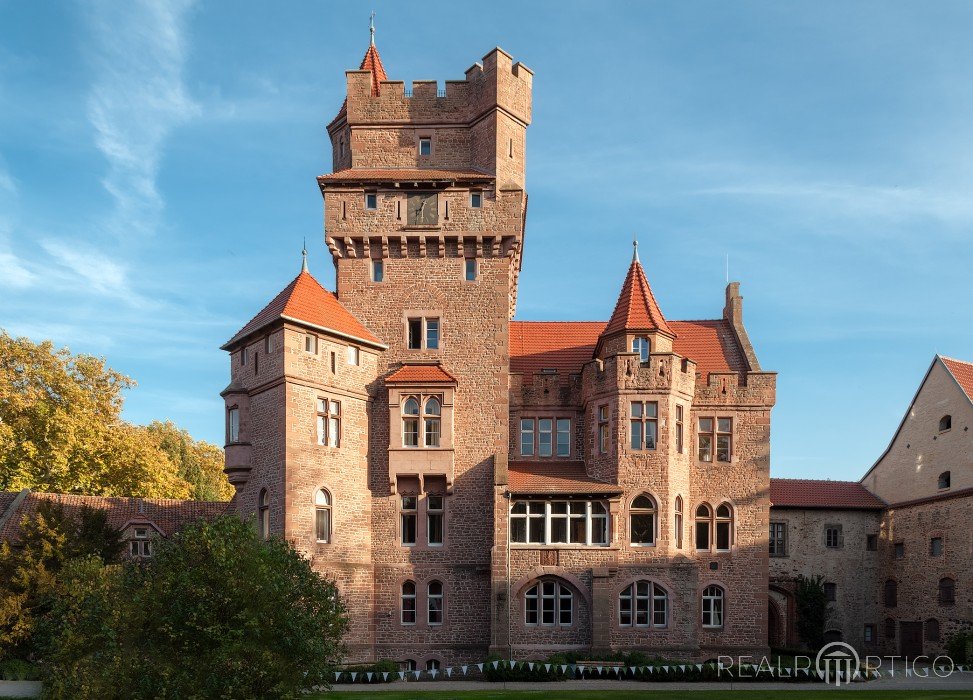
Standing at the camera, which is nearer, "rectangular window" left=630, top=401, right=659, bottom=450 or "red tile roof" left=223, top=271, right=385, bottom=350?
"red tile roof" left=223, top=271, right=385, bottom=350

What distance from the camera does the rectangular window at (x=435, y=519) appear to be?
37875 millimetres

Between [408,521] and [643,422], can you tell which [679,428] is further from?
[408,521]

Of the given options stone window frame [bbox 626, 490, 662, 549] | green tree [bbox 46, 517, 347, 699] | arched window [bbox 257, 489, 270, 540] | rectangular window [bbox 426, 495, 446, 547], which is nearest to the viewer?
green tree [bbox 46, 517, 347, 699]

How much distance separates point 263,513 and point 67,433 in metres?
17.4

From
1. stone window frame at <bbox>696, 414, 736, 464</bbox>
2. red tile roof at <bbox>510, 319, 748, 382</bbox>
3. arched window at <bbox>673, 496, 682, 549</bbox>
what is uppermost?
red tile roof at <bbox>510, 319, 748, 382</bbox>

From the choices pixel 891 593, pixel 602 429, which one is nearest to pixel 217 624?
pixel 602 429

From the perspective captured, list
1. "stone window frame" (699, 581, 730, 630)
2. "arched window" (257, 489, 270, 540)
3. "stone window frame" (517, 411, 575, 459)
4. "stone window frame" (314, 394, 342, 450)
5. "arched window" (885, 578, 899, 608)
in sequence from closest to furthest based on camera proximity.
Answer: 1. "arched window" (257, 489, 270, 540)
2. "stone window frame" (314, 394, 342, 450)
3. "stone window frame" (699, 581, 730, 630)
4. "stone window frame" (517, 411, 575, 459)
5. "arched window" (885, 578, 899, 608)

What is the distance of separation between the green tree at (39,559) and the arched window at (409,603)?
10710mm

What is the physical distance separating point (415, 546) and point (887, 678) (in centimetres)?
1665

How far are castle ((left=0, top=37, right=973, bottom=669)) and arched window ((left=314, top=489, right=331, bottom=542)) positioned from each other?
0.10 metres

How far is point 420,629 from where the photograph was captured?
37.2 m

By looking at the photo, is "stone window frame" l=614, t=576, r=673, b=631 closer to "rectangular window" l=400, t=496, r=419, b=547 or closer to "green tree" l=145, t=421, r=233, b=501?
"rectangular window" l=400, t=496, r=419, b=547

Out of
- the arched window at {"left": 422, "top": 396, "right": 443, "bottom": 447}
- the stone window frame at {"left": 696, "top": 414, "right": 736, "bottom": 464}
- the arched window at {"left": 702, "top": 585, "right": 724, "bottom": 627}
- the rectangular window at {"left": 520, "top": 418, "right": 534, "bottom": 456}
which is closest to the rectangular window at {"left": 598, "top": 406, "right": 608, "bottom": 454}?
the rectangular window at {"left": 520, "top": 418, "right": 534, "bottom": 456}

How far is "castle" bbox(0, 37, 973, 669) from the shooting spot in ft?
119
